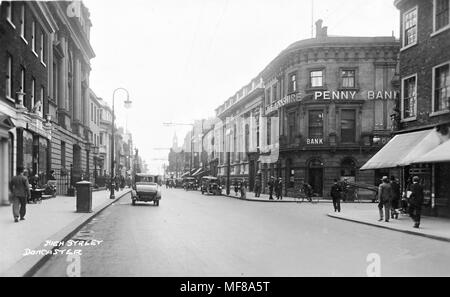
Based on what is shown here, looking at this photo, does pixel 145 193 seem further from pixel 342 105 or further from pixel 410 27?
pixel 342 105

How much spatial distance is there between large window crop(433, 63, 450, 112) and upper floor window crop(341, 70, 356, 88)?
19568 mm

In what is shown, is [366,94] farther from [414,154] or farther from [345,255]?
[345,255]

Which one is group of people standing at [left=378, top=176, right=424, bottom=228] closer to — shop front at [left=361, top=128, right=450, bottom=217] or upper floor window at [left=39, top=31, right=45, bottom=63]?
shop front at [left=361, top=128, right=450, bottom=217]

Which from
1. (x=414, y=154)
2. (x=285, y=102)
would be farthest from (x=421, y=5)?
(x=285, y=102)

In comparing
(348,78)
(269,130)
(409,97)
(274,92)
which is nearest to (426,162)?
(409,97)

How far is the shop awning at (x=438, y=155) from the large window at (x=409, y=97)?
4.65m

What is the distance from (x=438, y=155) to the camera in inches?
Result: 628

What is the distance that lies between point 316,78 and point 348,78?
2.46 m

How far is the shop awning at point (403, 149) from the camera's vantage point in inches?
715

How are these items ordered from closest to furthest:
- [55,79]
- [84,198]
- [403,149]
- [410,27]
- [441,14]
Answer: [84,198] < [441,14] < [403,149] < [410,27] < [55,79]

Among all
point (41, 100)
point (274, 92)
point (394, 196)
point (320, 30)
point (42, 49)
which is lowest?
point (394, 196)

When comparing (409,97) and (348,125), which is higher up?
(409,97)
